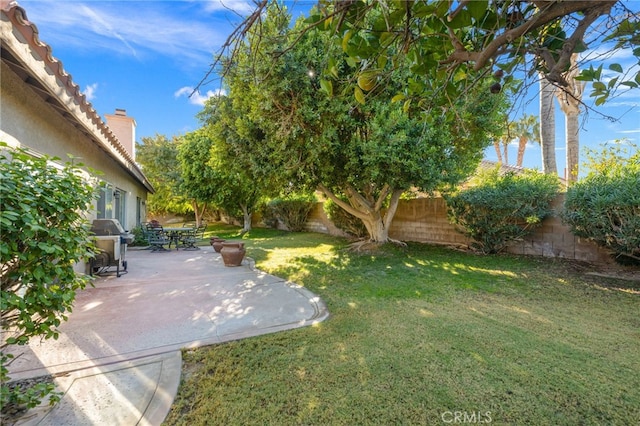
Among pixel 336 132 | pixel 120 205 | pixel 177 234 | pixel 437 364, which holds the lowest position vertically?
pixel 437 364

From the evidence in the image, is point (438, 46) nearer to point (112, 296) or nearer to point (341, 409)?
point (341, 409)

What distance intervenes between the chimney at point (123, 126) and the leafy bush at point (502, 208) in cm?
1522

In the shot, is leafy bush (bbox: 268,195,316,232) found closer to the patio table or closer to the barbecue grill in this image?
the patio table

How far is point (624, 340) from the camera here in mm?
3531

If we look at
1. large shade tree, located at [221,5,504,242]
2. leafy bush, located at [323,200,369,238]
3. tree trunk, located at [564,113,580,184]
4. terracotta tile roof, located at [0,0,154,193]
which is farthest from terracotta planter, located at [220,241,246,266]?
tree trunk, located at [564,113,580,184]

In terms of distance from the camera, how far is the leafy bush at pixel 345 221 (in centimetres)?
1316

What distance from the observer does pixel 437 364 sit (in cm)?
299

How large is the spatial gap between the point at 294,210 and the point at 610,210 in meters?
14.4

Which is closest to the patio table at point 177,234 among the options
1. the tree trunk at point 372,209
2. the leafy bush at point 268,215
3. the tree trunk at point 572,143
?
the tree trunk at point 372,209

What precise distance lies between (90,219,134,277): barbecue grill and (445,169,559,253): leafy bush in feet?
29.8

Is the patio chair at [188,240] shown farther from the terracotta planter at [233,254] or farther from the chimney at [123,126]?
the chimney at [123,126]

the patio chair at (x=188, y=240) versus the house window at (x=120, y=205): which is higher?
the house window at (x=120, y=205)

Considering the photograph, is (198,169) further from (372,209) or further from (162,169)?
(372,209)

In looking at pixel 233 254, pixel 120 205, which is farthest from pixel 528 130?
pixel 120 205
